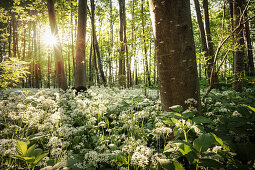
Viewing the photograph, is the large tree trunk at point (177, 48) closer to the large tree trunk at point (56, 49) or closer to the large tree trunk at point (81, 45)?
the large tree trunk at point (81, 45)

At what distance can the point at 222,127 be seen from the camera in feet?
5.37

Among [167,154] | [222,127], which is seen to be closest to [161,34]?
[222,127]

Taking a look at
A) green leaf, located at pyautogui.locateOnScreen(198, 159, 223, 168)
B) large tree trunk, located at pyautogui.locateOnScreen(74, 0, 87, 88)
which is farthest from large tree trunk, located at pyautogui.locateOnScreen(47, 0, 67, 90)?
green leaf, located at pyautogui.locateOnScreen(198, 159, 223, 168)

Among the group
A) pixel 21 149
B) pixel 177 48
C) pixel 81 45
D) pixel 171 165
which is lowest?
pixel 171 165

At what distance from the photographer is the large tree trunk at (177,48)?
2004mm

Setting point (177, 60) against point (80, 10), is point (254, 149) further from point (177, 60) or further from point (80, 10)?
point (80, 10)

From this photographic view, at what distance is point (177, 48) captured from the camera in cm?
201

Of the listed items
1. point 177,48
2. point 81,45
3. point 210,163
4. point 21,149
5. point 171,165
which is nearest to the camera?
point 210,163

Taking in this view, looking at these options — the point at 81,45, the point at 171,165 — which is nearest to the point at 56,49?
the point at 81,45

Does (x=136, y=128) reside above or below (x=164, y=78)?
below

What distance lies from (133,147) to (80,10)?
766 centimetres

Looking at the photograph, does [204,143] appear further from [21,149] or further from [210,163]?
[21,149]

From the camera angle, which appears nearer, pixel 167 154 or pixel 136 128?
pixel 167 154

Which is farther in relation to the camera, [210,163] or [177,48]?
[177,48]
